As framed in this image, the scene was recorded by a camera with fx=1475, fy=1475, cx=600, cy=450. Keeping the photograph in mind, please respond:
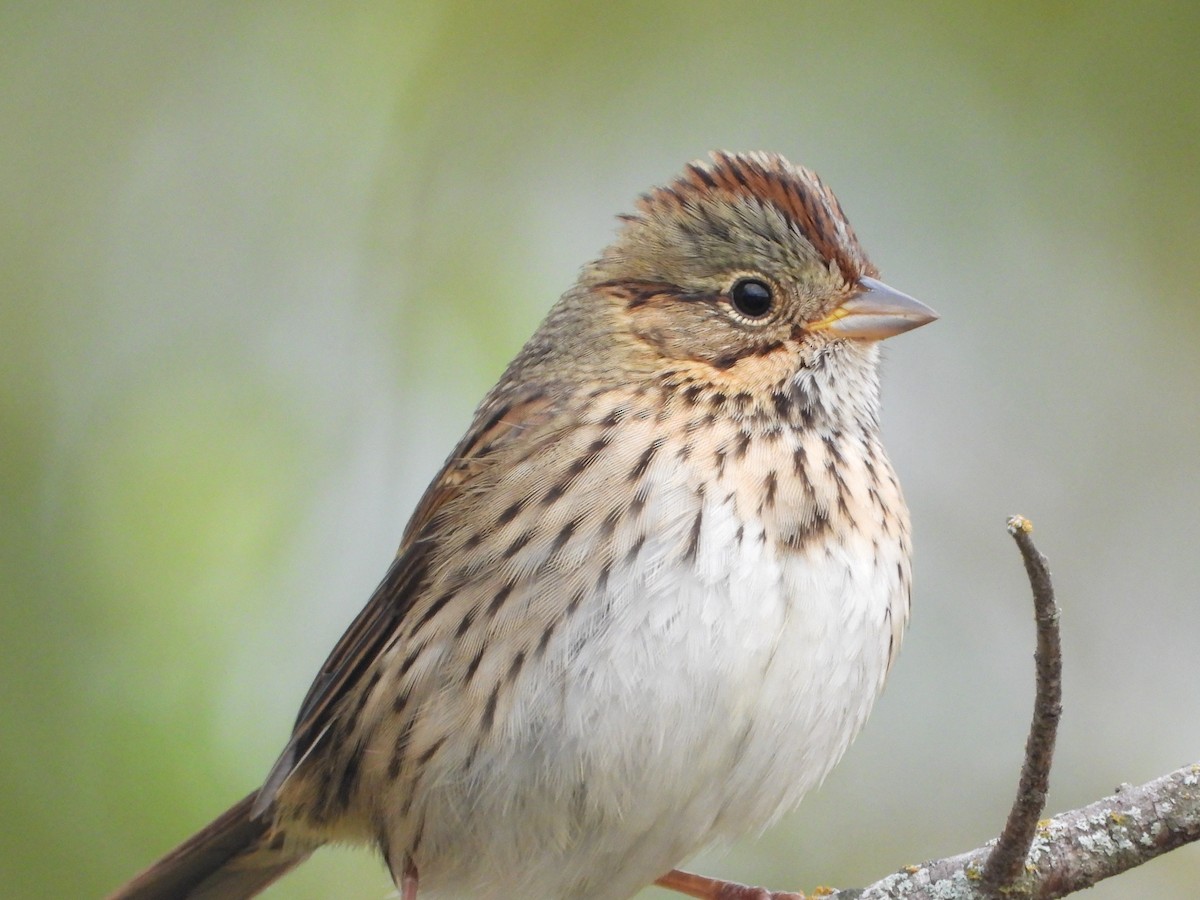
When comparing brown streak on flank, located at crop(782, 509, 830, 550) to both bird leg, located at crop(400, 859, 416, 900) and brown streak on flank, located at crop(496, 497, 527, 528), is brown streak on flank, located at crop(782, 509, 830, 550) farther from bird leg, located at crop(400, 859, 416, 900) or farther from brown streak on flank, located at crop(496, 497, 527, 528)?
bird leg, located at crop(400, 859, 416, 900)

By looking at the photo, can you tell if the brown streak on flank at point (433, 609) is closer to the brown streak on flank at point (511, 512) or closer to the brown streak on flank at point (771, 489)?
the brown streak on flank at point (511, 512)

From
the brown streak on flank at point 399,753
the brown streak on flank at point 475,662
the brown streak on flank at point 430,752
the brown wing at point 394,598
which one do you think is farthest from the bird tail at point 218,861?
the brown streak on flank at point 475,662

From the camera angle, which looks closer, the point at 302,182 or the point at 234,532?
the point at 234,532

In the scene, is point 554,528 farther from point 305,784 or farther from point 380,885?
point 380,885

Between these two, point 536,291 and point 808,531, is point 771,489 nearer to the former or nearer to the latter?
point 808,531

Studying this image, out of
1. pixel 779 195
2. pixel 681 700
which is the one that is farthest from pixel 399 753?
pixel 779 195

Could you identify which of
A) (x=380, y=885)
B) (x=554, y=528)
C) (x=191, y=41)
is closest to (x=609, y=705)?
(x=554, y=528)
